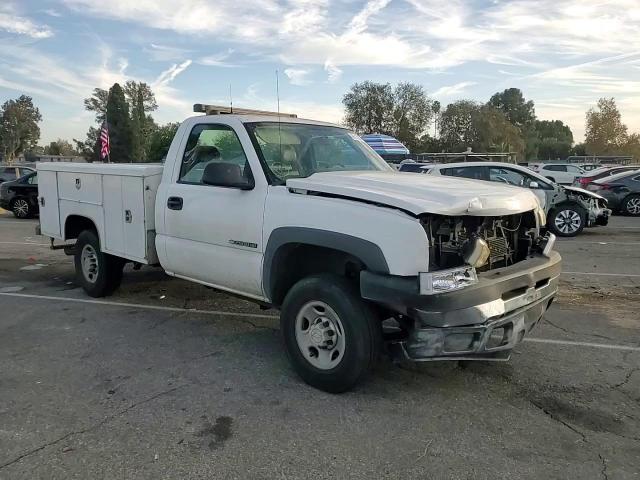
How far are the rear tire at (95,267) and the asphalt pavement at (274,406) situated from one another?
0.53 m

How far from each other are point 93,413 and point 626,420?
3546mm

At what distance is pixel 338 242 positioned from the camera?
3.74 metres

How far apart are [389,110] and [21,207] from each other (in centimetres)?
5573

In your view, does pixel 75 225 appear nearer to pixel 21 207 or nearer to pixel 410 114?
pixel 21 207

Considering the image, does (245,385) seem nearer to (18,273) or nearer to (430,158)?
(18,273)

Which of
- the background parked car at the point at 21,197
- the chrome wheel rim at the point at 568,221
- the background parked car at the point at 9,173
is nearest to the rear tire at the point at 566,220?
the chrome wheel rim at the point at 568,221

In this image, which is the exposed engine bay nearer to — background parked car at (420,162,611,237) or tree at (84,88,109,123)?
background parked car at (420,162,611,237)

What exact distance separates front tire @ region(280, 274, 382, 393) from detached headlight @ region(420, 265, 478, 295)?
52cm

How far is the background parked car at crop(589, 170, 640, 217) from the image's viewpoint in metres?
17.4

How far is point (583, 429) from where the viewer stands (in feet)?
11.4

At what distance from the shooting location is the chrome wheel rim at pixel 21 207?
17.5 m

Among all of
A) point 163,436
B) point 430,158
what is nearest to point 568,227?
point 163,436

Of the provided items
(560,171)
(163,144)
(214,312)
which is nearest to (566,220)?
(163,144)

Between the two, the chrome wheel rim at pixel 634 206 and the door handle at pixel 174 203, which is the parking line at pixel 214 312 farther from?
the chrome wheel rim at pixel 634 206
